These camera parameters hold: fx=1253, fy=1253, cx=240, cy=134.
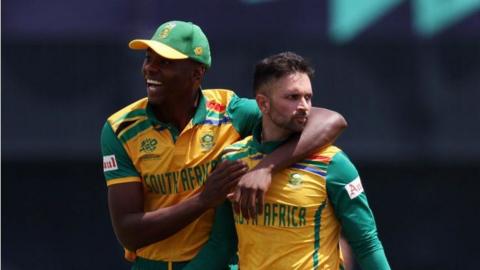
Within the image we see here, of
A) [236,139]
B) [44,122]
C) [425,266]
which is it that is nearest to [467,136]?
[425,266]

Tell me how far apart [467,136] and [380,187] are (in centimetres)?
80

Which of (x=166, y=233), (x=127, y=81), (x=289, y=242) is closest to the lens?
(x=289, y=242)

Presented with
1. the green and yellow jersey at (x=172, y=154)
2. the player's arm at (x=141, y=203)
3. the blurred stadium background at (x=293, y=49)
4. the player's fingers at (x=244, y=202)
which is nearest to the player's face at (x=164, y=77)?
the green and yellow jersey at (x=172, y=154)

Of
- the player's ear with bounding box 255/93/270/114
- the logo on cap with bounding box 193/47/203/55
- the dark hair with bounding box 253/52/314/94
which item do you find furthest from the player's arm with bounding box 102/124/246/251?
the logo on cap with bounding box 193/47/203/55

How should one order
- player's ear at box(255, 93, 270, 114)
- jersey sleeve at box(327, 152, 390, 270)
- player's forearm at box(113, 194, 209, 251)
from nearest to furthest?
jersey sleeve at box(327, 152, 390, 270)
player's ear at box(255, 93, 270, 114)
player's forearm at box(113, 194, 209, 251)

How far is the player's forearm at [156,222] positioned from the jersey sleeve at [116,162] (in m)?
0.15

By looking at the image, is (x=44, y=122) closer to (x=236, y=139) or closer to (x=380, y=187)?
(x=380, y=187)

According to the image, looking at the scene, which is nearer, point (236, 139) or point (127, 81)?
point (236, 139)

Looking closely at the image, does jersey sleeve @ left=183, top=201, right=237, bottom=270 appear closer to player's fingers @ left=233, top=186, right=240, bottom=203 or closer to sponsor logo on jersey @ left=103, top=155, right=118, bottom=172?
player's fingers @ left=233, top=186, right=240, bottom=203

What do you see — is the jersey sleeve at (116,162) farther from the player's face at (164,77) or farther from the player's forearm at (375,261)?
the player's forearm at (375,261)

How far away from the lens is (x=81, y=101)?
9.13 metres

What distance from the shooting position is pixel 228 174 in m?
4.58

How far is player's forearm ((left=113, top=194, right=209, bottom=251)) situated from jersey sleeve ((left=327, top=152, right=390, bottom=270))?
0.52 m

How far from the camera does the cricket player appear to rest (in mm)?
4438
